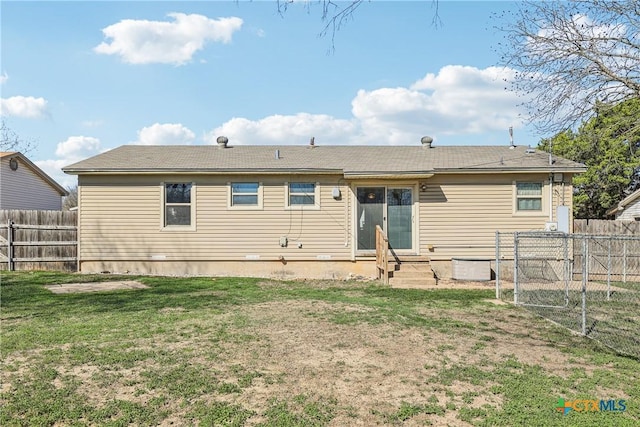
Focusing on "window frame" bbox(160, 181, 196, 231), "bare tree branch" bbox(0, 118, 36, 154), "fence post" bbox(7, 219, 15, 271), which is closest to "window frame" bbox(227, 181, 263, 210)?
"window frame" bbox(160, 181, 196, 231)

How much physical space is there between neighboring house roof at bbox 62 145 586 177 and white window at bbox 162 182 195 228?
21.7 inches

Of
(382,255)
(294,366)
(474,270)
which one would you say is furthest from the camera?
Result: (474,270)

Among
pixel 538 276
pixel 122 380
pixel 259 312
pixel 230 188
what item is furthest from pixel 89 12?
pixel 538 276

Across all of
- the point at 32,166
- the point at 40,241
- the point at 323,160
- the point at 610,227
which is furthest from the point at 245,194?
the point at 32,166

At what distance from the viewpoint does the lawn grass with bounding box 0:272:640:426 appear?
334cm

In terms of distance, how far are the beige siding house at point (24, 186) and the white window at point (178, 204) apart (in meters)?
10.9

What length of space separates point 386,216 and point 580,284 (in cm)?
534

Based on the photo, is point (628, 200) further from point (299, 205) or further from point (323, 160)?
point (299, 205)

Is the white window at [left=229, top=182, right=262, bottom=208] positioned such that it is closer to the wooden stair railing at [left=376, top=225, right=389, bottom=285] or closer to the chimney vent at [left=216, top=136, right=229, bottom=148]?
the chimney vent at [left=216, top=136, right=229, bottom=148]

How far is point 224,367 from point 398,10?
157 inches

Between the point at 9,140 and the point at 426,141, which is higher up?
the point at 9,140

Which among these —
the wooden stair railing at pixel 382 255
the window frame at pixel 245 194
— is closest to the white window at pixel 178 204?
the window frame at pixel 245 194

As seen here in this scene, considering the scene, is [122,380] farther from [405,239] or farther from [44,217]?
[44,217]

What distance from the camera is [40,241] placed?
41.1 feet
